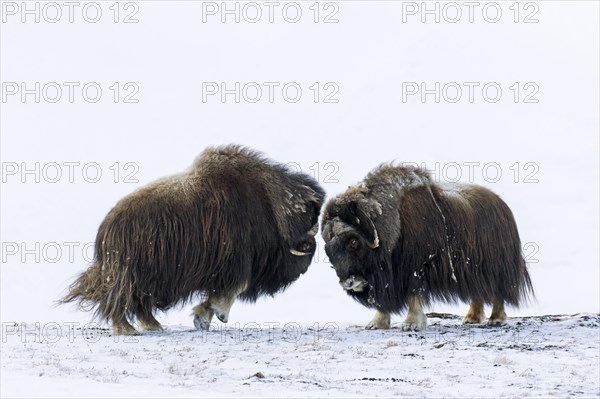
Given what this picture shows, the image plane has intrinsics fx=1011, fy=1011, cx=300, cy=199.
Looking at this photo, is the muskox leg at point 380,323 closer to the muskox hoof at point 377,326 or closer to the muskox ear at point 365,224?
the muskox hoof at point 377,326

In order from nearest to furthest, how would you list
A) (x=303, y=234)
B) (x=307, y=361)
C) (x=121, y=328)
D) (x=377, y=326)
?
(x=307, y=361) → (x=121, y=328) → (x=377, y=326) → (x=303, y=234)

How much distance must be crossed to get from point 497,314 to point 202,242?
2.05m

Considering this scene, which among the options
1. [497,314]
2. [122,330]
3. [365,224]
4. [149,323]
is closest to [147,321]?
[149,323]

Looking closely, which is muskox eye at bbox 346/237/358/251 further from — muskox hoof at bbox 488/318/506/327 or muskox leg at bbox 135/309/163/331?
muskox leg at bbox 135/309/163/331

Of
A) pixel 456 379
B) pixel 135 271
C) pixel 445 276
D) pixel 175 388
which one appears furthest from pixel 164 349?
pixel 445 276

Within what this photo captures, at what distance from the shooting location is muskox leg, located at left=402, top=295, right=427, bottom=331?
21.3 ft

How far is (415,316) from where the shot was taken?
6.51 m

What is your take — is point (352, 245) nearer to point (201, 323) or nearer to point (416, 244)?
point (416, 244)

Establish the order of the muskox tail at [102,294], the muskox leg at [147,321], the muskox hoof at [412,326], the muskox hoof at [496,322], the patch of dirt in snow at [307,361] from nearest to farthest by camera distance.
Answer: the patch of dirt in snow at [307,361] → the muskox tail at [102,294] → the muskox leg at [147,321] → the muskox hoof at [412,326] → the muskox hoof at [496,322]

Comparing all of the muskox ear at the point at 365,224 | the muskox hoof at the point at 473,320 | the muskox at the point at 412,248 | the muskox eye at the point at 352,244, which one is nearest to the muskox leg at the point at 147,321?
the muskox at the point at 412,248

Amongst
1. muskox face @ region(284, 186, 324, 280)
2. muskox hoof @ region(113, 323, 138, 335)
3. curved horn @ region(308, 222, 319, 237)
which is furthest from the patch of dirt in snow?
curved horn @ region(308, 222, 319, 237)

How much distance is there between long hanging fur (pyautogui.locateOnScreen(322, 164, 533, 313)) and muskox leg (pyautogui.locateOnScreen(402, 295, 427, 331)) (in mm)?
46

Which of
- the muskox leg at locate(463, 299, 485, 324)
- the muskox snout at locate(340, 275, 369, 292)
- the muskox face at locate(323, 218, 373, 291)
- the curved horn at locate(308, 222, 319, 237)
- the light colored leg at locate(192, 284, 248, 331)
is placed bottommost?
the muskox leg at locate(463, 299, 485, 324)

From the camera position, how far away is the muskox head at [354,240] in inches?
255
